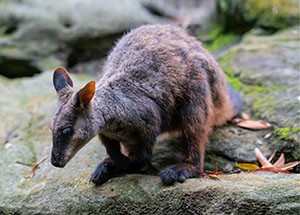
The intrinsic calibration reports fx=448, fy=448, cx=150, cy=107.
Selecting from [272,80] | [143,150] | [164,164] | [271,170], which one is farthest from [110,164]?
[272,80]

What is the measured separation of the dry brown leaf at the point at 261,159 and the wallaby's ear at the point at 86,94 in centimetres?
203

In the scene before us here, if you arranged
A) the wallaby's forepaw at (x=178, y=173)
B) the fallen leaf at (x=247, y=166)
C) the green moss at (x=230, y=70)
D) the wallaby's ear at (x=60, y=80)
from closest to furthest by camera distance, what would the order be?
the wallaby's forepaw at (x=178, y=173), the wallaby's ear at (x=60, y=80), the fallen leaf at (x=247, y=166), the green moss at (x=230, y=70)

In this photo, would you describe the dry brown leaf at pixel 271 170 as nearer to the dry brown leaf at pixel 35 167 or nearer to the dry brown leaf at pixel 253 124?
the dry brown leaf at pixel 253 124

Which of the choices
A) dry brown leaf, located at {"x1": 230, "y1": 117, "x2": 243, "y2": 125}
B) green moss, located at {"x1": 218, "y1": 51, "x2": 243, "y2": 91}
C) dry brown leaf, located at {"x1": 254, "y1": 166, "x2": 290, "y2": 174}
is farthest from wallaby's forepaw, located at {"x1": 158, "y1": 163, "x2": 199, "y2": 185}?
green moss, located at {"x1": 218, "y1": 51, "x2": 243, "y2": 91}

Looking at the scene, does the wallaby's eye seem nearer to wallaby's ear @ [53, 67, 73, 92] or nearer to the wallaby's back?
wallaby's ear @ [53, 67, 73, 92]

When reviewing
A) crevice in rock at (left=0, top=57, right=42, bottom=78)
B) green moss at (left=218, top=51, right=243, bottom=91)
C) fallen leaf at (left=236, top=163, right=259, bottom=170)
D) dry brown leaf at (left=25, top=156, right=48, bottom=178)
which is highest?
fallen leaf at (left=236, top=163, right=259, bottom=170)

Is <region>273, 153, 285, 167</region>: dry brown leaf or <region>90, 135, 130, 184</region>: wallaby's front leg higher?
<region>273, 153, 285, 167</region>: dry brown leaf

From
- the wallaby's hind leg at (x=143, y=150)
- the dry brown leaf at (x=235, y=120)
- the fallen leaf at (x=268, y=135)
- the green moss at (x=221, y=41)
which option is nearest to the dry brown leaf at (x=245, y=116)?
the dry brown leaf at (x=235, y=120)

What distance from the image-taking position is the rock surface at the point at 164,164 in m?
3.78

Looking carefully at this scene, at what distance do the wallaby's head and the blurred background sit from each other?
5098 millimetres

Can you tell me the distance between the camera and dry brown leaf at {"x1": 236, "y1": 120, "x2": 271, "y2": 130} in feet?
17.7

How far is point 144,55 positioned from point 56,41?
16.9 ft

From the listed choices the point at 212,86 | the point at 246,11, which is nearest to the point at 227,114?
the point at 212,86

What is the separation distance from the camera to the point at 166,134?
16.7ft
